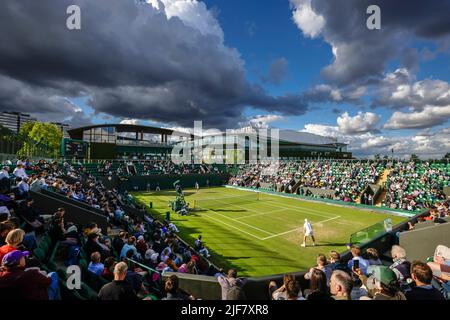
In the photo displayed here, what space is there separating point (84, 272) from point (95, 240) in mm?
1273

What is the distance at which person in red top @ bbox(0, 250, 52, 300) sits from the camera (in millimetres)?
3146

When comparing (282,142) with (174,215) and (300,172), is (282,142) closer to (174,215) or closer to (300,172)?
(300,172)

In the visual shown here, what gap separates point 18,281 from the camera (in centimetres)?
320

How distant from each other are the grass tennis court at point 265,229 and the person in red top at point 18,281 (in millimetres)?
9086

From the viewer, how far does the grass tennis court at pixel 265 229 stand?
12.6 meters

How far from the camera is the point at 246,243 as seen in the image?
15359mm

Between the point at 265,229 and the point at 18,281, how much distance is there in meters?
17.1

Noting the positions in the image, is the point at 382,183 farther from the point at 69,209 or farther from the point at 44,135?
the point at 44,135

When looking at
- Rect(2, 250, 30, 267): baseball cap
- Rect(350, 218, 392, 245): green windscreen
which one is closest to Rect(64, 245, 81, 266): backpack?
Rect(2, 250, 30, 267): baseball cap

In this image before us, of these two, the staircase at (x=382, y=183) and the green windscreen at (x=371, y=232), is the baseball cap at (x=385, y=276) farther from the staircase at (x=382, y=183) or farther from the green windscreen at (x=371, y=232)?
the staircase at (x=382, y=183)

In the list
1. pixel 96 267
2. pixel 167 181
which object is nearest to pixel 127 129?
pixel 167 181
